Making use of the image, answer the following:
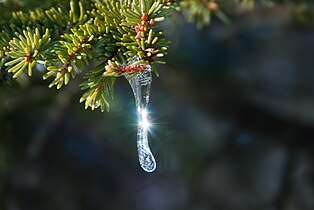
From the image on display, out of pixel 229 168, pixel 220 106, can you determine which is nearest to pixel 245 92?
pixel 220 106

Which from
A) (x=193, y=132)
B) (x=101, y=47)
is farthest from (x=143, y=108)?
(x=193, y=132)

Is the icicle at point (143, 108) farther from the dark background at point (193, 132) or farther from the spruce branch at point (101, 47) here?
the dark background at point (193, 132)

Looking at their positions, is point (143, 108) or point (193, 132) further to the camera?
point (193, 132)

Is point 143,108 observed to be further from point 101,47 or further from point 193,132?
point 193,132

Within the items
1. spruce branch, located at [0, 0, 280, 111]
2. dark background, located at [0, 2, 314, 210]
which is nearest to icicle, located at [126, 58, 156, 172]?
spruce branch, located at [0, 0, 280, 111]

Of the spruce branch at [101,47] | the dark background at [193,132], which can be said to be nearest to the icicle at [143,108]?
the spruce branch at [101,47]

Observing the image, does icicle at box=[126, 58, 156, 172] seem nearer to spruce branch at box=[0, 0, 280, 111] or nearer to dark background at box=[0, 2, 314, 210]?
spruce branch at box=[0, 0, 280, 111]

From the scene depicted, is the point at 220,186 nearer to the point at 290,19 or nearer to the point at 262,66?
the point at 262,66

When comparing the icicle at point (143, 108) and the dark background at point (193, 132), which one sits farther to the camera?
the dark background at point (193, 132)
